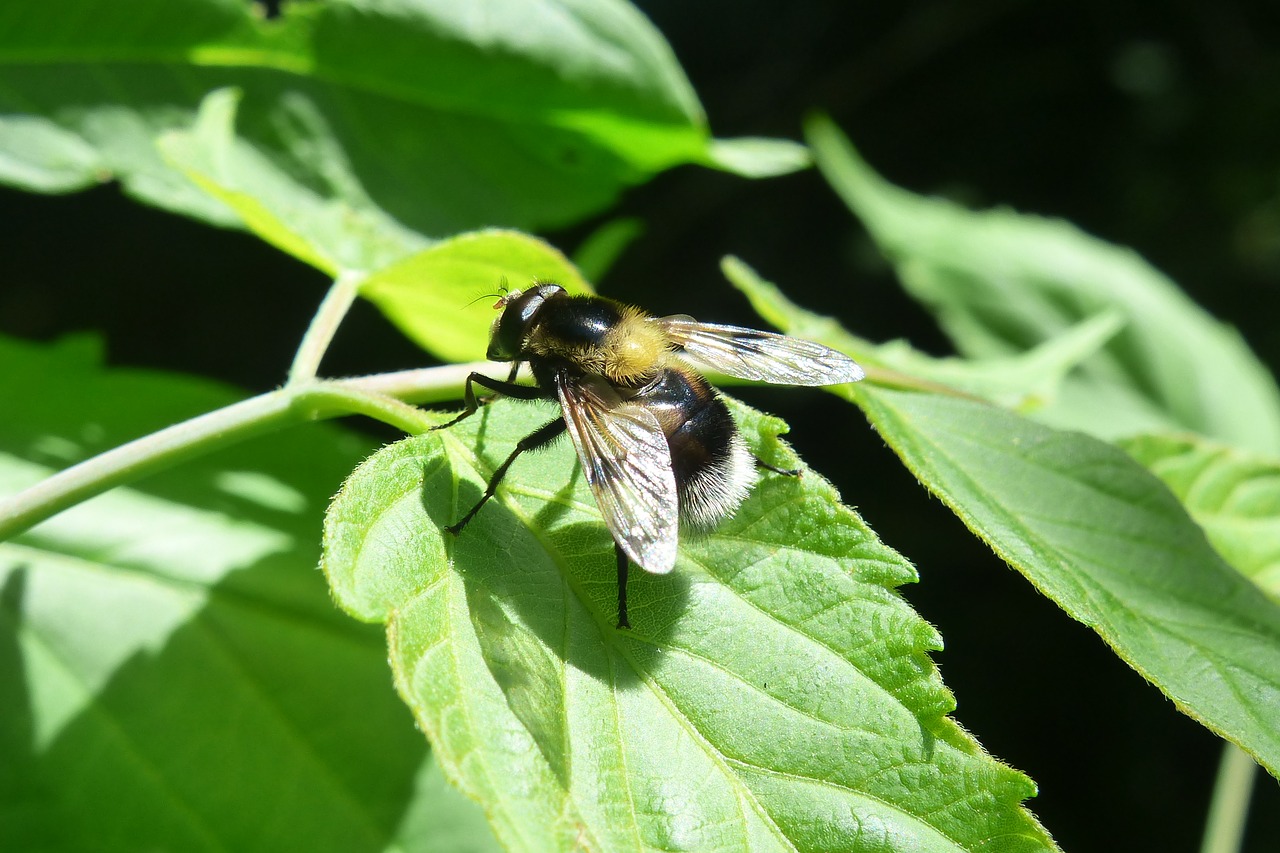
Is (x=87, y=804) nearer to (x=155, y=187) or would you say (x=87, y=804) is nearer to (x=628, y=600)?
(x=628, y=600)

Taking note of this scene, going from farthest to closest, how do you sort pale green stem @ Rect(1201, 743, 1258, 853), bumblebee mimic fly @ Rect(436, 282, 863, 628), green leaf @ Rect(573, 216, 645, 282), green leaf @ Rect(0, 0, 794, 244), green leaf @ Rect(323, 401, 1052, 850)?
pale green stem @ Rect(1201, 743, 1258, 853) < green leaf @ Rect(573, 216, 645, 282) < green leaf @ Rect(0, 0, 794, 244) < bumblebee mimic fly @ Rect(436, 282, 863, 628) < green leaf @ Rect(323, 401, 1052, 850)

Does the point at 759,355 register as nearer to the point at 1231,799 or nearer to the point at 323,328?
the point at 323,328

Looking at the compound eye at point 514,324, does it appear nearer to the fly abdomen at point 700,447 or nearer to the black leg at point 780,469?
the fly abdomen at point 700,447

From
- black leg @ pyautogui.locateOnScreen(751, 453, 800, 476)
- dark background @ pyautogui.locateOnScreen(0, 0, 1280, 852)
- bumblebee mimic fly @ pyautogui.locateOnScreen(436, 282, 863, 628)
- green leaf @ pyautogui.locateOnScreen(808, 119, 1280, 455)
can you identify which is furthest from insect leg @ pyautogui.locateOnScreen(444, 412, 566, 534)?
dark background @ pyautogui.locateOnScreen(0, 0, 1280, 852)

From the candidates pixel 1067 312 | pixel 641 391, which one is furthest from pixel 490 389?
pixel 1067 312

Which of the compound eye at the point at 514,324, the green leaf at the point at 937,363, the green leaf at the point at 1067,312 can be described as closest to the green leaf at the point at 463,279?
the compound eye at the point at 514,324

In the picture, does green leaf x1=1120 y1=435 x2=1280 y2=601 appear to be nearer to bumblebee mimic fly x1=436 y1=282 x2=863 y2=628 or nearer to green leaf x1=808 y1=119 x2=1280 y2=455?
bumblebee mimic fly x1=436 y1=282 x2=863 y2=628
